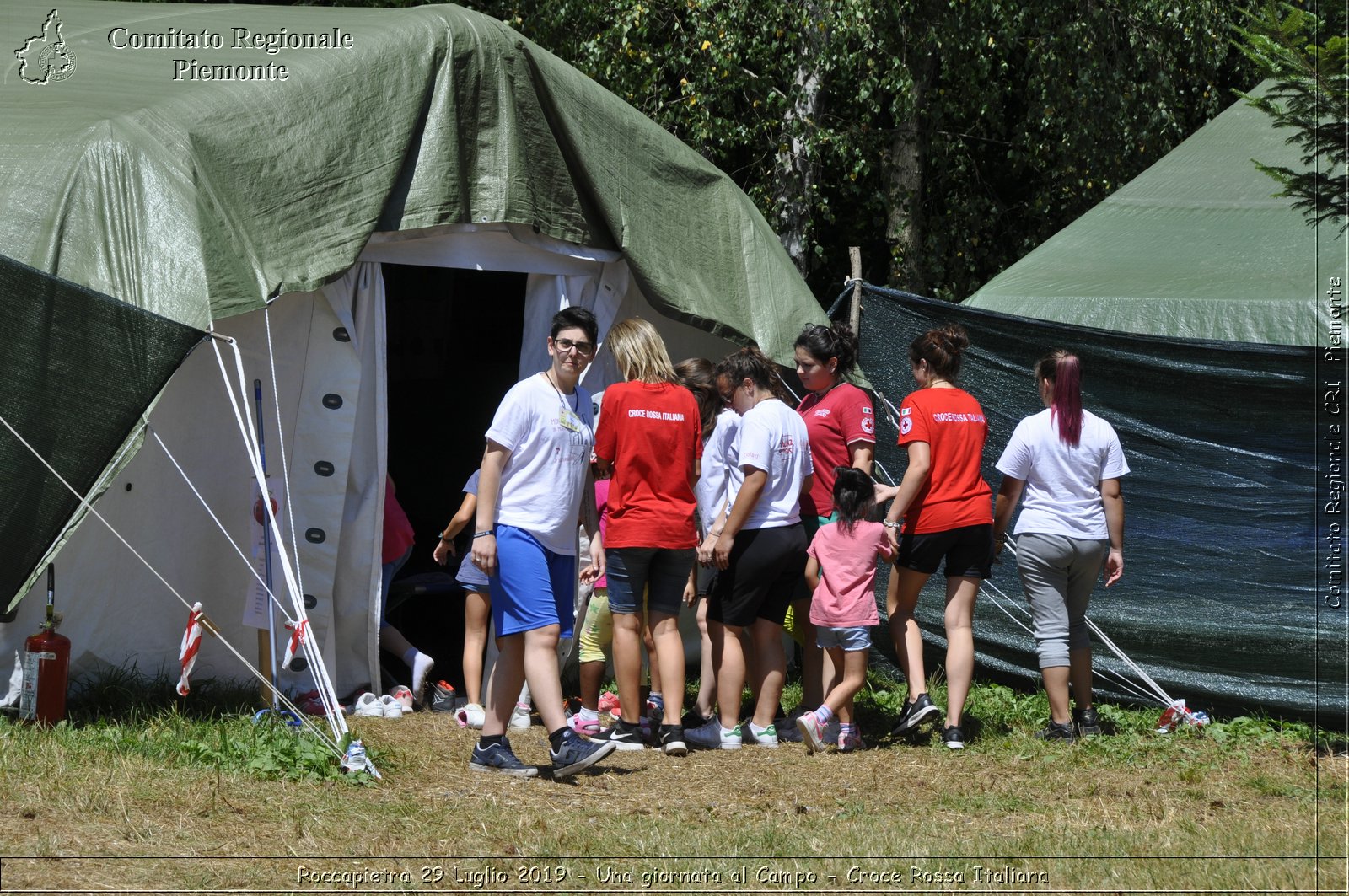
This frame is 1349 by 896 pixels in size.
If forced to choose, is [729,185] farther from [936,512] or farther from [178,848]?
[178,848]

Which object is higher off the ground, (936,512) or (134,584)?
(936,512)

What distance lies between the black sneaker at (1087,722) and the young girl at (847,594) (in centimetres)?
106

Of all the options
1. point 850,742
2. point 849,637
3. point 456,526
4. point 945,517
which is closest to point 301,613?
point 456,526

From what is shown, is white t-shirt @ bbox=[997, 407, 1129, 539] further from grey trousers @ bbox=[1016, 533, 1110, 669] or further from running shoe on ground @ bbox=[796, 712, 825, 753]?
running shoe on ground @ bbox=[796, 712, 825, 753]

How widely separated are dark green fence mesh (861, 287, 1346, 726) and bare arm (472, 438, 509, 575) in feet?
10.3

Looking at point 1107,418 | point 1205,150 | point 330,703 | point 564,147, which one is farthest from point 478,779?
point 1205,150

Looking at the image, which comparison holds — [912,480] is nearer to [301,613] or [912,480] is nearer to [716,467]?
[716,467]

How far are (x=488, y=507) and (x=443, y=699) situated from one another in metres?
1.98

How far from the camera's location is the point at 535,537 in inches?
213

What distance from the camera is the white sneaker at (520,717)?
260 inches

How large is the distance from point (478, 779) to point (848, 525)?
1.96 meters

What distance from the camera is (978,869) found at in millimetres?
4363

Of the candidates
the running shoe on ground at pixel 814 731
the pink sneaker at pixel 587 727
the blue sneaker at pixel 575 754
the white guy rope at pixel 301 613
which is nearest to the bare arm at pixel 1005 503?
the running shoe on ground at pixel 814 731

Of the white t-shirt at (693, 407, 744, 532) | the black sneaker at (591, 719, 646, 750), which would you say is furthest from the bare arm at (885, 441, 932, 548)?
the black sneaker at (591, 719, 646, 750)
